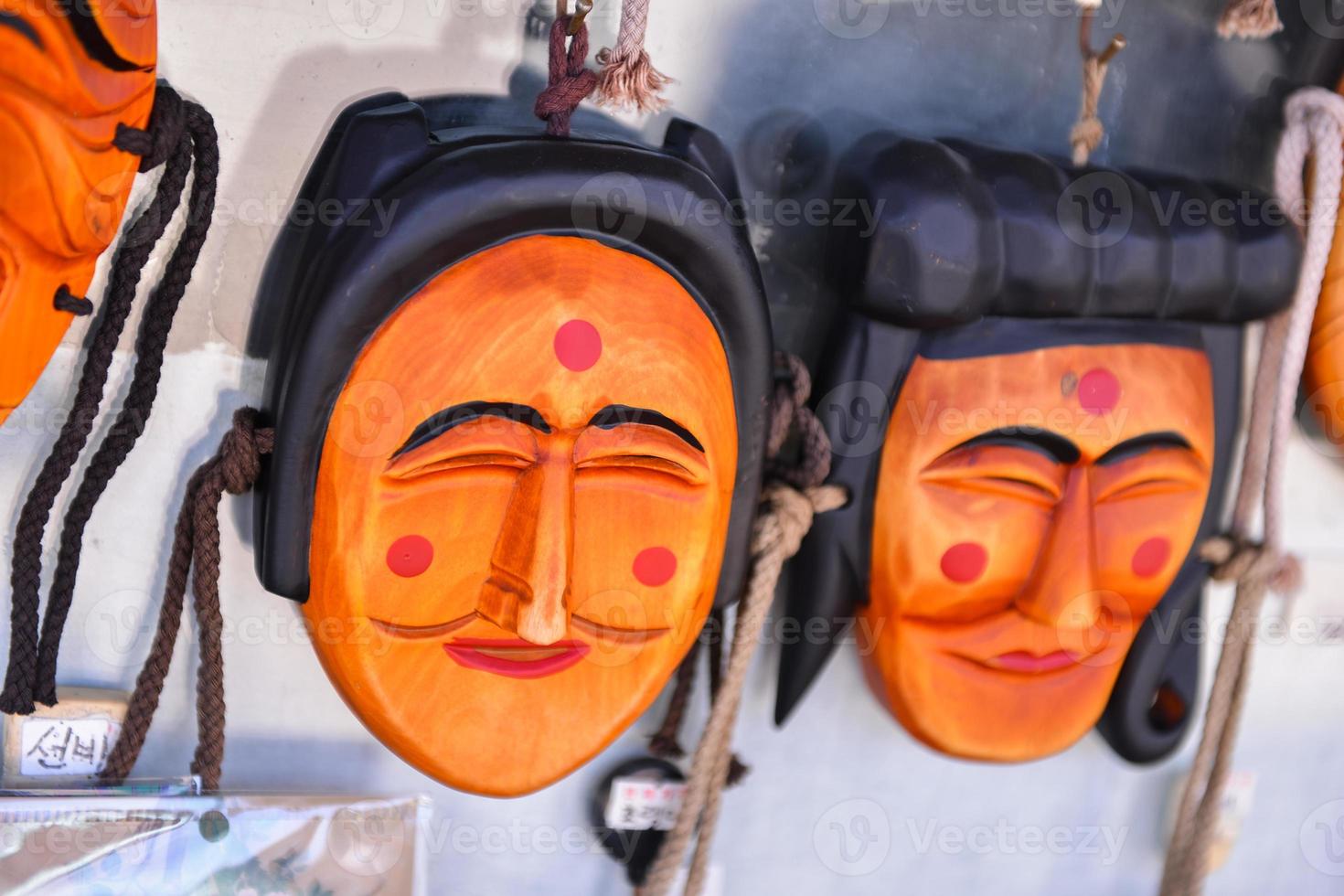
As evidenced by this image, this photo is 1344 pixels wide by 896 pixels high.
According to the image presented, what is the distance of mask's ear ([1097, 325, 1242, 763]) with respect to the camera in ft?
2.73

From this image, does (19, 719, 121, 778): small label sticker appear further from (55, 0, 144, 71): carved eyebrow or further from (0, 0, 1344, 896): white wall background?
(55, 0, 144, 71): carved eyebrow

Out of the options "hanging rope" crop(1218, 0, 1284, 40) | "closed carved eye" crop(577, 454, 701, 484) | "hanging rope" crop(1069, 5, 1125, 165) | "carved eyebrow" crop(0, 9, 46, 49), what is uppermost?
"hanging rope" crop(1218, 0, 1284, 40)

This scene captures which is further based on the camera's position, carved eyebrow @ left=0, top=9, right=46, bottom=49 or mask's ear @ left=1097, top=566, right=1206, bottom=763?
mask's ear @ left=1097, top=566, right=1206, bottom=763

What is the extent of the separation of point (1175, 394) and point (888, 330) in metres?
0.23

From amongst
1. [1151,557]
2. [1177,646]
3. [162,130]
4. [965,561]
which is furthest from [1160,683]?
[162,130]

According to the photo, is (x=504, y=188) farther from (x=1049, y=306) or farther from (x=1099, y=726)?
(x=1099, y=726)

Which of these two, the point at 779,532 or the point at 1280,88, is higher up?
the point at 1280,88

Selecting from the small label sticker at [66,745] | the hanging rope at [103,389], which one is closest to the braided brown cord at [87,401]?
the hanging rope at [103,389]

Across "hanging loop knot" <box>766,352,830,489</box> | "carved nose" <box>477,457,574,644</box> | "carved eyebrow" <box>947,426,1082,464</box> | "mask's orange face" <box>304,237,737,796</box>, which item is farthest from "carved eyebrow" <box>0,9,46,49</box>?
"carved eyebrow" <box>947,426,1082,464</box>

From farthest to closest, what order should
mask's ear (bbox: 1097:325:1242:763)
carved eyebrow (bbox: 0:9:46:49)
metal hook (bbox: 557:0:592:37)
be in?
mask's ear (bbox: 1097:325:1242:763), metal hook (bbox: 557:0:592:37), carved eyebrow (bbox: 0:9:46:49)

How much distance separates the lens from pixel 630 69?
0.65 metres

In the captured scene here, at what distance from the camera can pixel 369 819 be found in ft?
2.57

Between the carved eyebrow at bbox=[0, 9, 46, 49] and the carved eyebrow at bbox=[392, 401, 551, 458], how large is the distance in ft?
0.85

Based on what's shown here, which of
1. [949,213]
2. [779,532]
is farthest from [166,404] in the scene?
[949,213]
